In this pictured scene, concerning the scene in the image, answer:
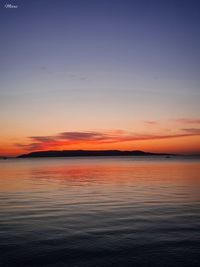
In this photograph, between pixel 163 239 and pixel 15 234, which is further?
pixel 15 234

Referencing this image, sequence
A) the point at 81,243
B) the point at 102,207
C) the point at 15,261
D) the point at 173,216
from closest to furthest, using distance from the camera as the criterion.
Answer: the point at 15,261 → the point at 81,243 → the point at 173,216 → the point at 102,207

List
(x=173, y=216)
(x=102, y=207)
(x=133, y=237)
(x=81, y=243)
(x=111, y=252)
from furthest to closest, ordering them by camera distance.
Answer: (x=102, y=207) → (x=173, y=216) → (x=133, y=237) → (x=81, y=243) → (x=111, y=252)

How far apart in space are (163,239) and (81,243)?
4.54m

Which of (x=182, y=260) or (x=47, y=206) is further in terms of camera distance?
(x=47, y=206)

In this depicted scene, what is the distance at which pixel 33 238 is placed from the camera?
56.4ft

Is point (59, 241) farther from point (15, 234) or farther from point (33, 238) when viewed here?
point (15, 234)

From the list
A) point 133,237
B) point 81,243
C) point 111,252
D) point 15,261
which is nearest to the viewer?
point 15,261

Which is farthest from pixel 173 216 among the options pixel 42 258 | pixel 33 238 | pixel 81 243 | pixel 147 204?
pixel 42 258

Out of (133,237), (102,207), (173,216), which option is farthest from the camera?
(102,207)

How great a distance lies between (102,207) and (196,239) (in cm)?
1248

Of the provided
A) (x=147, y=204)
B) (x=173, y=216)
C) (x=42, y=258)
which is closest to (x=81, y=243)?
(x=42, y=258)

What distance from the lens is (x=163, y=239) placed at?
1692 cm

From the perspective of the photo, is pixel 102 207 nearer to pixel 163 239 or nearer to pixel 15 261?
pixel 163 239

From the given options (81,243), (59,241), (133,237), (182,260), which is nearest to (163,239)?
(133,237)
